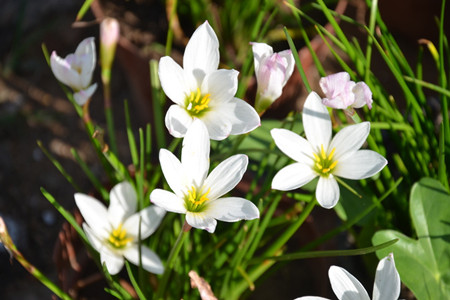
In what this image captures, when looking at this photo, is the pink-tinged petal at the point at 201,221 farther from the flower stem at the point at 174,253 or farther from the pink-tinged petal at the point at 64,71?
the pink-tinged petal at the point at 64,71

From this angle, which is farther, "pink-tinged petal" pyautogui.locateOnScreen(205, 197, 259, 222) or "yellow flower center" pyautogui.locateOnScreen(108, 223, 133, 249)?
"yellow flower center" pyautogui.locateOnScreen(108, 223, 133, 249)

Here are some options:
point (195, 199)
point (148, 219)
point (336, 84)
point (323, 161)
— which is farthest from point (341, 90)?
point (148, 219)

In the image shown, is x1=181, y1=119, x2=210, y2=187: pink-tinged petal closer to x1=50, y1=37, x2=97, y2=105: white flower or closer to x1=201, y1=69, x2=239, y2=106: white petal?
x1=201, y1=69, x2=239, y2=106: white petal

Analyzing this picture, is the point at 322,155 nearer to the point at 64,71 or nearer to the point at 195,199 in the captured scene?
the point at 195,199

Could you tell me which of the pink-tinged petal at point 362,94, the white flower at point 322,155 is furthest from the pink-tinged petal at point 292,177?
the pink-tinged petal at point 362,94

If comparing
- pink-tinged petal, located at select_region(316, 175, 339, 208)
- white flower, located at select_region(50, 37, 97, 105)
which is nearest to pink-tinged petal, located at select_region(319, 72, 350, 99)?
pink-tinged petal, located at select_region(316, 175, 339, 208)

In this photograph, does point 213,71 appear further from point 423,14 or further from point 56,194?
point 423,14

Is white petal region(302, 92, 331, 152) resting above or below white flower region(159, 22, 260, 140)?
below

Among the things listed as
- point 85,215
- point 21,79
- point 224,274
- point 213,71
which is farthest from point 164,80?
point 21,79
